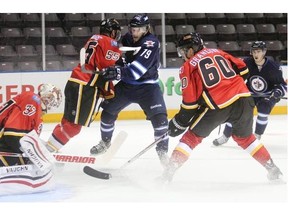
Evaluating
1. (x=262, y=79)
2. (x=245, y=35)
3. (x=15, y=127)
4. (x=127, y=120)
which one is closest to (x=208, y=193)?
(x=15, y=127)

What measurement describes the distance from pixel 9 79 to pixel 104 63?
252cm

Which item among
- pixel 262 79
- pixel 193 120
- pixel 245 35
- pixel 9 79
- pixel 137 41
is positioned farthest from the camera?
pixel 245 35

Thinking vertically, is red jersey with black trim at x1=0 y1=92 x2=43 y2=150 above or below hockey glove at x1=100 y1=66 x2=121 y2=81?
below


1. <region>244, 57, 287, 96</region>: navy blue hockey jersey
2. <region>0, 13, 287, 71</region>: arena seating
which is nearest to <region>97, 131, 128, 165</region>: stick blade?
<region>244, 57, 287, 96</region>: navy blue hockey jersey

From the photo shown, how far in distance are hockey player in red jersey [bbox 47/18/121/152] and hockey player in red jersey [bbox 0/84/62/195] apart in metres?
0.69

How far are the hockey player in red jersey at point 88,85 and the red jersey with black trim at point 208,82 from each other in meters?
0.79

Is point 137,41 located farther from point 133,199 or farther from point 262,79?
point 262,79

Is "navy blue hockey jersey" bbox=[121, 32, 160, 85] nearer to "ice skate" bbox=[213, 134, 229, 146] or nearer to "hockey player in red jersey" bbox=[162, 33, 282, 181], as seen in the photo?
"hockey player in red jersey" bbox=[162, 33, 282, 181]

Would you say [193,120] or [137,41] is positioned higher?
[137,41]

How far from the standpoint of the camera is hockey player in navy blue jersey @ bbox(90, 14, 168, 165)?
3668 millimetres

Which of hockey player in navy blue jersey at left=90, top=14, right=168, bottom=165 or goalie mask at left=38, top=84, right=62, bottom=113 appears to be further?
hockey player in navy blue jersey at left=90, top=14, right=168, bottom=165

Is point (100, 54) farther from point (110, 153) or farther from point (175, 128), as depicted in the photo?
point (175, 128)

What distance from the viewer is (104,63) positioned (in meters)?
3.95

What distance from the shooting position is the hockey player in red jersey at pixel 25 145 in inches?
120
